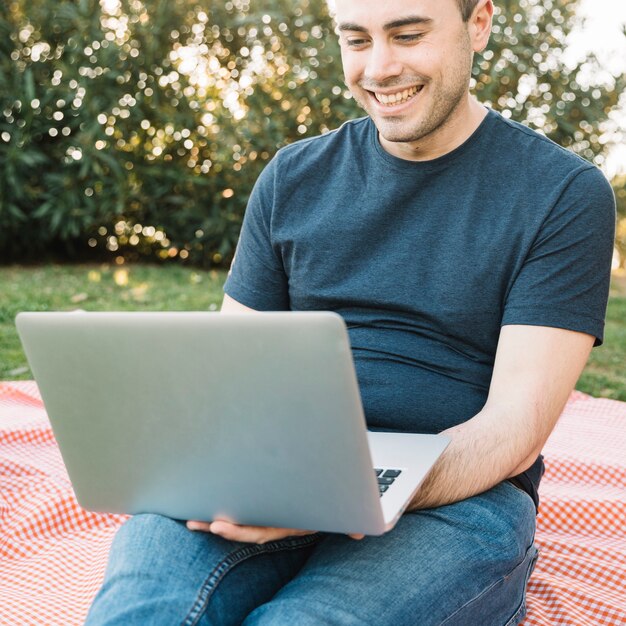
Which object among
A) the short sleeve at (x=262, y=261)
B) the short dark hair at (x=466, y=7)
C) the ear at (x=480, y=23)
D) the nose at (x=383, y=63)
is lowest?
the short sleeve at (x=262, y=261)

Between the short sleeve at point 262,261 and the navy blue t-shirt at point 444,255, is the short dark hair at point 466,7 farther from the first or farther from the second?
the short sleeve at point 262,261

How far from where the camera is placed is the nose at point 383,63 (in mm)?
1960

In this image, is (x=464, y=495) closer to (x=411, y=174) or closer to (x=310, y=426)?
(x=310, y=426)

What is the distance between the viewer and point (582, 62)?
6324 millimetres

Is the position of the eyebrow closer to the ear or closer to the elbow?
the ear

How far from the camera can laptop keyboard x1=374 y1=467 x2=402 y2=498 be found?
4.83 ft

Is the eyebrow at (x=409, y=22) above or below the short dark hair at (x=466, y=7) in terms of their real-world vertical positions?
below

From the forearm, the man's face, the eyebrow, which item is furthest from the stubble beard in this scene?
the forearm

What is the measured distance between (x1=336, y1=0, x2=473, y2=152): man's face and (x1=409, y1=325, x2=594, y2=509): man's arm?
503 millimetres

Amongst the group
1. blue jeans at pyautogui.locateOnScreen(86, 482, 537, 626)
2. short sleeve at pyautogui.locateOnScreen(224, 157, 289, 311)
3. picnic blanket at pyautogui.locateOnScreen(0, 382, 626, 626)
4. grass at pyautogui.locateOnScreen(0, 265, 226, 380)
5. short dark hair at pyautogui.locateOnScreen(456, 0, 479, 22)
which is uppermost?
short dark hair at pyautogui.locateOnScreen(456, 0, 479, 22)

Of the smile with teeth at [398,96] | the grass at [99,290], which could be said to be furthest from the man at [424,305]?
the grass at [99,290]

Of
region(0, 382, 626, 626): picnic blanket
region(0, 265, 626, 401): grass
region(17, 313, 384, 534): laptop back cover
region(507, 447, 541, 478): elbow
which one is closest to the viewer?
region(17, 313, 384, 534): laptop back cover

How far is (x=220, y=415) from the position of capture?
134 centimetres

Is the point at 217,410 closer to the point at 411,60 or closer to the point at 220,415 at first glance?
the point at 220,415
